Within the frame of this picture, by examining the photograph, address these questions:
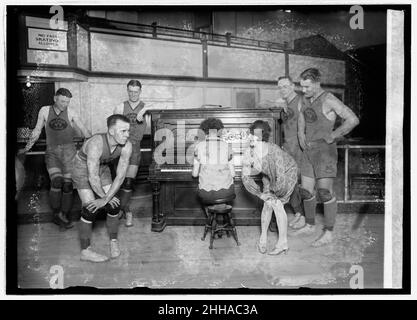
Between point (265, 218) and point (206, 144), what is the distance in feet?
3.16

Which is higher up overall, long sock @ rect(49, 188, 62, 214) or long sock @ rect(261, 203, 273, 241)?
long sock @ rect(49, 188, 62, 214)

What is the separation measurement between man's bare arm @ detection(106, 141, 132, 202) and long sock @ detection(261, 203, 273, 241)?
1.46m

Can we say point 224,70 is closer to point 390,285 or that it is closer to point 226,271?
point 226,271

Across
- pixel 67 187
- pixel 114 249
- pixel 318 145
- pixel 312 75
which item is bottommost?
pixel 114 249

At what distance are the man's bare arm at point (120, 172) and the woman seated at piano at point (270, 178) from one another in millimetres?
1189

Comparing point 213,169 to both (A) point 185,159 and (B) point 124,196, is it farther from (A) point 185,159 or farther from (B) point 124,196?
(B) point 124,196

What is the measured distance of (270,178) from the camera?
3.71 metres

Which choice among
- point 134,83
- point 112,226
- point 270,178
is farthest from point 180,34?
point 112,226

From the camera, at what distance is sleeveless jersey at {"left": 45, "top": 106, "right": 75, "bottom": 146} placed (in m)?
3.76

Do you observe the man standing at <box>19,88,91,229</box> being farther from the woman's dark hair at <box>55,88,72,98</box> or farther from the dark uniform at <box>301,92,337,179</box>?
the dark uniform at <box>301,92,337,179</box>

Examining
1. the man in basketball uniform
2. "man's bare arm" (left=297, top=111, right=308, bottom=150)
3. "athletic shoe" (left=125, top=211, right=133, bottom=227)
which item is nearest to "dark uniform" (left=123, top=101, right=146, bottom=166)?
the man in basketball uniform

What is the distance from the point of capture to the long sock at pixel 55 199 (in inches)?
150

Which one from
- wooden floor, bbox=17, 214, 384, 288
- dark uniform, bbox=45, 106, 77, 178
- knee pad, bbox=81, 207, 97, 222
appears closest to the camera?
wooden floor, bbox=17, 214, 384, 288

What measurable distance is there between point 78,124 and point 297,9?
8.28 ft
